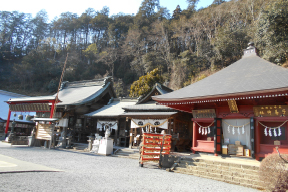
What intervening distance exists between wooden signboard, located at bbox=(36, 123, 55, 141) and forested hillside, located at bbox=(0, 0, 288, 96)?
1587 cm

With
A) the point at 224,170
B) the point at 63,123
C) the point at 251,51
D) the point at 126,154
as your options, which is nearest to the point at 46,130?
the point at 63,123

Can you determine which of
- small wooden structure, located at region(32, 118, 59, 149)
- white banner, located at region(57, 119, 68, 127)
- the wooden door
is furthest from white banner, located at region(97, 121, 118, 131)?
the wooden door

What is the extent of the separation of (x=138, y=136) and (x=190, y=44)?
24366mm

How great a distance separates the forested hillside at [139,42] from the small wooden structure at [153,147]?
15344 millimetres

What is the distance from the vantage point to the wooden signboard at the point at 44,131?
1374cm

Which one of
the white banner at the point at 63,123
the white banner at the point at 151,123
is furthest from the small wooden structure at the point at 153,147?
the white banner at the point at 63,123

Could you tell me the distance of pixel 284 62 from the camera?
18391 mm

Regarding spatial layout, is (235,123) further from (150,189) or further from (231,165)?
(150,189)

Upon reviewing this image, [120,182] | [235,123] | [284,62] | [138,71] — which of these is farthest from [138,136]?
[138,71]

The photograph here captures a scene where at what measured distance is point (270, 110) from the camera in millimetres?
9539

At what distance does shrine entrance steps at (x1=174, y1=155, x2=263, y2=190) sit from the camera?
711cm

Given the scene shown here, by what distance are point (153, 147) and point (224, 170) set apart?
10.5ft

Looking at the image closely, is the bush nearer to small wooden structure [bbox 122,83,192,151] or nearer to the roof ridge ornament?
small wooden structure [bbox 122,83,192,151]

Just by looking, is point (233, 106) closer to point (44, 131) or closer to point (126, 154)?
point (126, 154)
